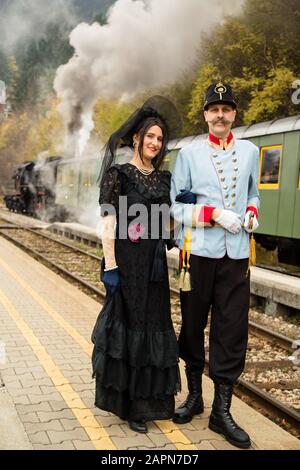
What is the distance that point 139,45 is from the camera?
19.5m

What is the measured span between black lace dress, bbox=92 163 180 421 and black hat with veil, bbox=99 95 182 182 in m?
0.16

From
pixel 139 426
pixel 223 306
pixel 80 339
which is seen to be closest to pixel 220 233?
pixel 223 306

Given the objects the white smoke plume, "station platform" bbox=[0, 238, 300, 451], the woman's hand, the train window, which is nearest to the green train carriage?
the train window

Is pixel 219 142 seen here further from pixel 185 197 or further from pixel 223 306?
pixel 223 306

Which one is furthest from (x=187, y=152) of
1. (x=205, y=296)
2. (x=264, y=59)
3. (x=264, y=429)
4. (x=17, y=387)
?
(x=264, y=59)

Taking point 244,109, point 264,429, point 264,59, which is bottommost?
point 264,429

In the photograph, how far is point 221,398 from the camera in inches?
137

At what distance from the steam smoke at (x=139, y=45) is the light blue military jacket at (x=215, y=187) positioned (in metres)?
16.1

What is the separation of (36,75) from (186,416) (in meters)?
→ 70.0

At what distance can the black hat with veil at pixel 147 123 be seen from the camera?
11.6 feet

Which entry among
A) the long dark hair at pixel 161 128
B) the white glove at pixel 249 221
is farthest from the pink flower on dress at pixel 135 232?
the white glove at pixel 249 221

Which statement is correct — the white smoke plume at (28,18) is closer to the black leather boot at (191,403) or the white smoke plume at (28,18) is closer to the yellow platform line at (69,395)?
the yellow platform line at (69,395)

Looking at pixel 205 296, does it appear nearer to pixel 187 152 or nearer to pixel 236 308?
pixel 236 308

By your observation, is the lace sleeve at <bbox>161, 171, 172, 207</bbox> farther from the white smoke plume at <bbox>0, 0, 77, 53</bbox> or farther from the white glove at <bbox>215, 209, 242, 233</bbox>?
the white smoke plume at <bbox>0, 0, 77, 53</bbox>
